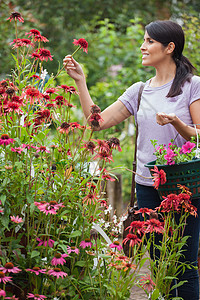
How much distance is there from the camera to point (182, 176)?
199 cm

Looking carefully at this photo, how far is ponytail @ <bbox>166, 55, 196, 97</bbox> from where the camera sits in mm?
2314

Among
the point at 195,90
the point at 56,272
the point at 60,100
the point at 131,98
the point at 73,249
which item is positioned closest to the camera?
the point at 56,272

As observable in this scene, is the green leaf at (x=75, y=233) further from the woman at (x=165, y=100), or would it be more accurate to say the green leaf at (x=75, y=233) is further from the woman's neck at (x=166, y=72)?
the woman's neck at (x=166, y=72)

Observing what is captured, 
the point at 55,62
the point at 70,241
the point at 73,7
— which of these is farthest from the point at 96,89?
the point at 70,241

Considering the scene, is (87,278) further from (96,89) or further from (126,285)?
(96,89)

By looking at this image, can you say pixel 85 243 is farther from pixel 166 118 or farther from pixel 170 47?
pixel 170 47

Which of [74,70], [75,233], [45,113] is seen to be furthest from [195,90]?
[75,233]

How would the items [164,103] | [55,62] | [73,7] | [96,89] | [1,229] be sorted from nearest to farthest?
[1,229], [164,103], [96,89], [55,62], [73,7]

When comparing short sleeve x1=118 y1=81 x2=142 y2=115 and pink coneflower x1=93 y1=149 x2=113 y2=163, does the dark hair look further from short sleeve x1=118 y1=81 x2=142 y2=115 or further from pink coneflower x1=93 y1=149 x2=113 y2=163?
pink coneflower x1=93 y1=149 x2=113 y2=163

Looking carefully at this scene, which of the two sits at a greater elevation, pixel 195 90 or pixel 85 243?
pixel 195 90

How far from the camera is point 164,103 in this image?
233cm

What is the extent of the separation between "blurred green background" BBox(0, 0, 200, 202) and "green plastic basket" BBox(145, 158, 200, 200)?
3.53 meters

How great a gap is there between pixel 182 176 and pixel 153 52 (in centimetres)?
72

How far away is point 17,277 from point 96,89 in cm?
514
